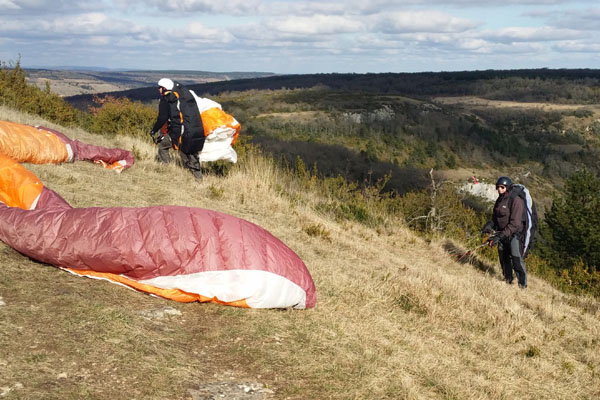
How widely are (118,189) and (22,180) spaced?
8.07ft

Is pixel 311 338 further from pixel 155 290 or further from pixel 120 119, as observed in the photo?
pixel 120 119

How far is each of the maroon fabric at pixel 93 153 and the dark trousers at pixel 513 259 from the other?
6.35 meters

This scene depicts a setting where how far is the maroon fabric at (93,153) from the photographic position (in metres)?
8.75

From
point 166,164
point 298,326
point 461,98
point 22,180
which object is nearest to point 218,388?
point 298,326

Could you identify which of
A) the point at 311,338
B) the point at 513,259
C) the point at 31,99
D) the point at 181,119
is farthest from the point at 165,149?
the point at 31,99

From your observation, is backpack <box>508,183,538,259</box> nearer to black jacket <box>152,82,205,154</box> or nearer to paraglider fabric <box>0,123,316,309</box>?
paraglider fabric <box>0,123,316,309</box>

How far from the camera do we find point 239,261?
4312mm

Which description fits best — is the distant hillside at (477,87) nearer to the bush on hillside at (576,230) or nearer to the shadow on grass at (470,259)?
the bush on hillside at (576,230)

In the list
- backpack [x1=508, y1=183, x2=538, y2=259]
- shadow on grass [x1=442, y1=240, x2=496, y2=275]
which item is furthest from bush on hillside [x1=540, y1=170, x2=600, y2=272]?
backpack [x1=508, y1=183, x2=538, y2=259]

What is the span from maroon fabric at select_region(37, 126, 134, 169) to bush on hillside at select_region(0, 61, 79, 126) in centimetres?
625

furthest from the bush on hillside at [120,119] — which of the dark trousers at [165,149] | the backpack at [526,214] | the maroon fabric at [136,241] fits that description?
the maroon fabric at [136,241]

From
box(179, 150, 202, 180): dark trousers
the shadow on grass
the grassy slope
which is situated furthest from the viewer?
the shadow on grass

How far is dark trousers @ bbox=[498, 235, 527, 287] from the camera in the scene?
→ 7645 millimetres

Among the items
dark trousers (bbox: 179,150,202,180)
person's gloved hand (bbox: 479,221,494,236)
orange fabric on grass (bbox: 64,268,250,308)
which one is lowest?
person's gloved hand (bbox: 479,221,494,236)
